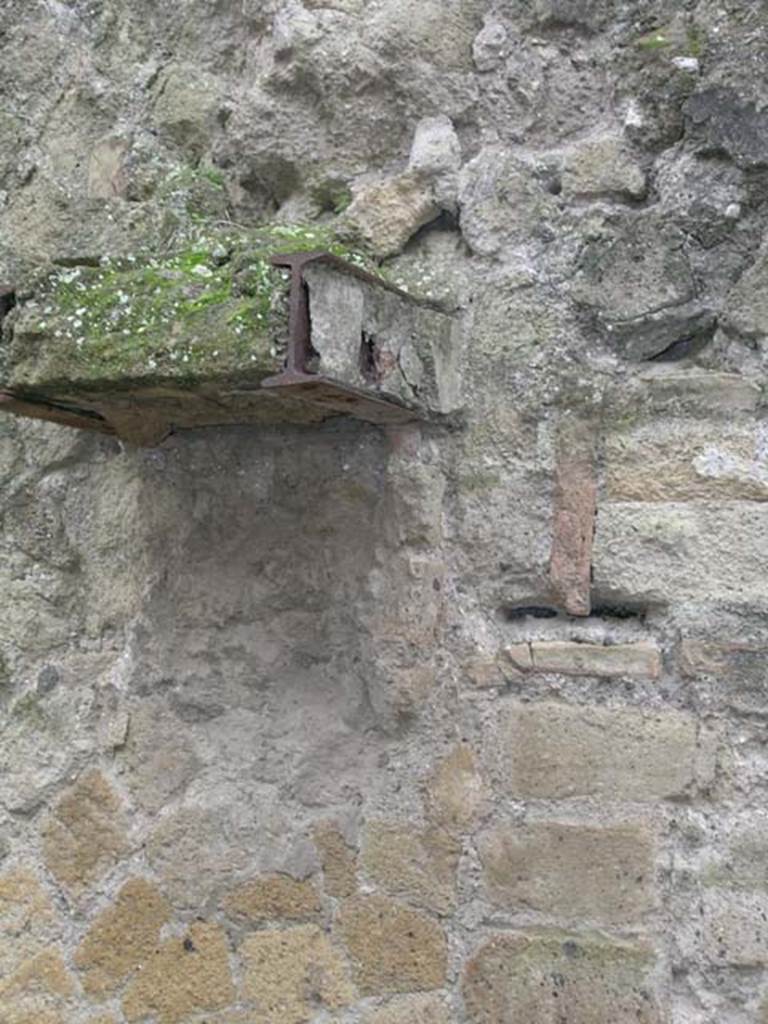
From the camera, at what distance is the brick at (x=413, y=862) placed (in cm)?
174

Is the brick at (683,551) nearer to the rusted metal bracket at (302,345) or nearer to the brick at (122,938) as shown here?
the rusted metal bracket at (302,345)

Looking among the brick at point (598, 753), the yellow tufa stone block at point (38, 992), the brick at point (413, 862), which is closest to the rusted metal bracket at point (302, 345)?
the brick at point (598, 753)

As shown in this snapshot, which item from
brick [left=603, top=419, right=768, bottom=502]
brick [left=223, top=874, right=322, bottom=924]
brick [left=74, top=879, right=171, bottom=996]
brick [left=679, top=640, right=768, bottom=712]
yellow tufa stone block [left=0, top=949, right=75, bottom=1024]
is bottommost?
yellow tufa stone block [left=0, top=949, right=75, bottom=1024]

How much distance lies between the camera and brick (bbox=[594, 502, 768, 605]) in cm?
162

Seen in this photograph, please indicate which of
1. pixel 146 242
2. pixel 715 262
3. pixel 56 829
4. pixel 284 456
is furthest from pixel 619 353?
pixel 56 829

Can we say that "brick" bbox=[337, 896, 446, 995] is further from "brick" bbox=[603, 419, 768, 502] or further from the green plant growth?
the green plant growth

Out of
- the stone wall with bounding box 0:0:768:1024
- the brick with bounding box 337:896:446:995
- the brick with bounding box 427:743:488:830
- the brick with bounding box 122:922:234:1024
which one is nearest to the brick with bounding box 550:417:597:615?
the stone wall with bounding box 0:0:768:1024

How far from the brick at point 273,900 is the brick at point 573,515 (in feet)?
1.95

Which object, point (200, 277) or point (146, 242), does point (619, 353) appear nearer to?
point (200, 277)

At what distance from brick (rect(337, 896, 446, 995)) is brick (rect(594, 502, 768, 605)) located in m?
0.57

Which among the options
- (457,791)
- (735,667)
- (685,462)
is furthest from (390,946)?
(685,462)

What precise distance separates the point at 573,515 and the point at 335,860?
2.07 ft

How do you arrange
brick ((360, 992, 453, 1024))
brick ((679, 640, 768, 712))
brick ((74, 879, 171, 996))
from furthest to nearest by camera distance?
1. brick ((74, 879, 171, 996))
2. brick ((360, 992, 453, 1024))
3. brick ((679, 640, 768, 712))

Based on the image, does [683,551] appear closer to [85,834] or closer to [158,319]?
[158,319]
